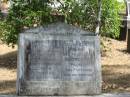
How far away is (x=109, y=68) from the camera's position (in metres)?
13.0

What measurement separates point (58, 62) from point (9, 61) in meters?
5.64

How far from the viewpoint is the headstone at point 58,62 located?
8648mm

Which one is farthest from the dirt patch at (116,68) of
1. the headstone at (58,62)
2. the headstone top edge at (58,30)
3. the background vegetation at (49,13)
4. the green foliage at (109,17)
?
the headstone top edge at (58,30)

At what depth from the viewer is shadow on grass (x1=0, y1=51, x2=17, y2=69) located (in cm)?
1348

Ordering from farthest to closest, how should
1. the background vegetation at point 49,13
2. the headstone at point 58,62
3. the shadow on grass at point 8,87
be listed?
the background vegetation at point 49,13
the shadow on grass at point 8,87
the headstone at point 58,62

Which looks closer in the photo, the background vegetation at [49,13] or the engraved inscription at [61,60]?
the engraved inscription at [61,60]

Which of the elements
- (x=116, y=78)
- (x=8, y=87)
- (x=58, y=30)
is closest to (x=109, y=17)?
(x=116, y=78)

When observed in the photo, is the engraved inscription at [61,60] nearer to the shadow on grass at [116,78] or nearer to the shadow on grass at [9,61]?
the shadow on grass at [116,78]

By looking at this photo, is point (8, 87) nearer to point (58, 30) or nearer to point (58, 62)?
point (58, 62)

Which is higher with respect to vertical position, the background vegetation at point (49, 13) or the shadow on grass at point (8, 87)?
the background vegetation at point (49, 13)

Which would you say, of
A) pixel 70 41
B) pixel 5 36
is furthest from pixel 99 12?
pixel 70 41

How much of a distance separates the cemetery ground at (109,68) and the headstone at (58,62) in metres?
1.48

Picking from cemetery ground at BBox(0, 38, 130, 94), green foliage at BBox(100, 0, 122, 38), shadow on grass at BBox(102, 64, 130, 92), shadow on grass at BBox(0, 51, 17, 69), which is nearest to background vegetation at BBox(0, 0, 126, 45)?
green foliage at BBox(100, 0, 122, 38)

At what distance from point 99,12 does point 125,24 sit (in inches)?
191
